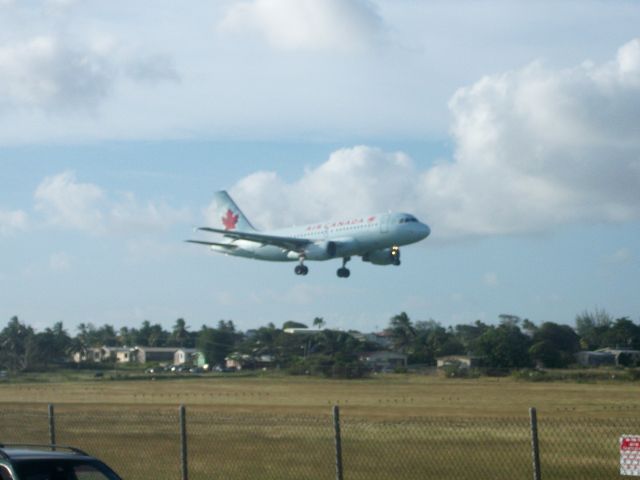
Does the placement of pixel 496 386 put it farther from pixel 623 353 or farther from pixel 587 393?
pixel 623 353

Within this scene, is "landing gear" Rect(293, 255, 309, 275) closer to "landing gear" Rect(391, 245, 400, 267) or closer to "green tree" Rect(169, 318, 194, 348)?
"landing gear" Rect(391, 245, 400, 267)

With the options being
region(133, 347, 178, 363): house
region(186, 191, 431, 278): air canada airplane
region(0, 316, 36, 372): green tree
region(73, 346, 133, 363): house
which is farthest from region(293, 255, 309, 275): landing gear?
region(133, 347, 178, 363): house

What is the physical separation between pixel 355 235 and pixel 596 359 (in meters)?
30.5

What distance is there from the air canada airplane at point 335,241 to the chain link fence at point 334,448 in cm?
2692

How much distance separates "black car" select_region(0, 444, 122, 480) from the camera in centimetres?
894

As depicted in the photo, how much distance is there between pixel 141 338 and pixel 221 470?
14820 centimetres

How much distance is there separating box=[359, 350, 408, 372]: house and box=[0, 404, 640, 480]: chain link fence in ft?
180

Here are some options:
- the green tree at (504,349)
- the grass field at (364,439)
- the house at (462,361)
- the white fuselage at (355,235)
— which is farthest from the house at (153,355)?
the grass field at (364,439)

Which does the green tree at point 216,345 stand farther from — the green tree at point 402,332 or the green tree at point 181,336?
the green tree at point 181,336

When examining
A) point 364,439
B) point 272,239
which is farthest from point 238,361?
point 364,439

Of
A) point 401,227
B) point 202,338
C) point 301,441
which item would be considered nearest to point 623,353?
point 401,227

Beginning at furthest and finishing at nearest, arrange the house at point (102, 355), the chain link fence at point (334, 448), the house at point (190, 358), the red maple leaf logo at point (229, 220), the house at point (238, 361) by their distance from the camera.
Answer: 1. the house at point (102, 355)
2. the house at point (190, 358)
3. the house at point (238, 361)
4. the red maple leaf logo at point (229, 220)
5. the chain link fence at point (334, 448)

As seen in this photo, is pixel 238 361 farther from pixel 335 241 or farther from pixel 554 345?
pixel 335 241

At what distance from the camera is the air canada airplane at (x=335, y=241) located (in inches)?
2046
